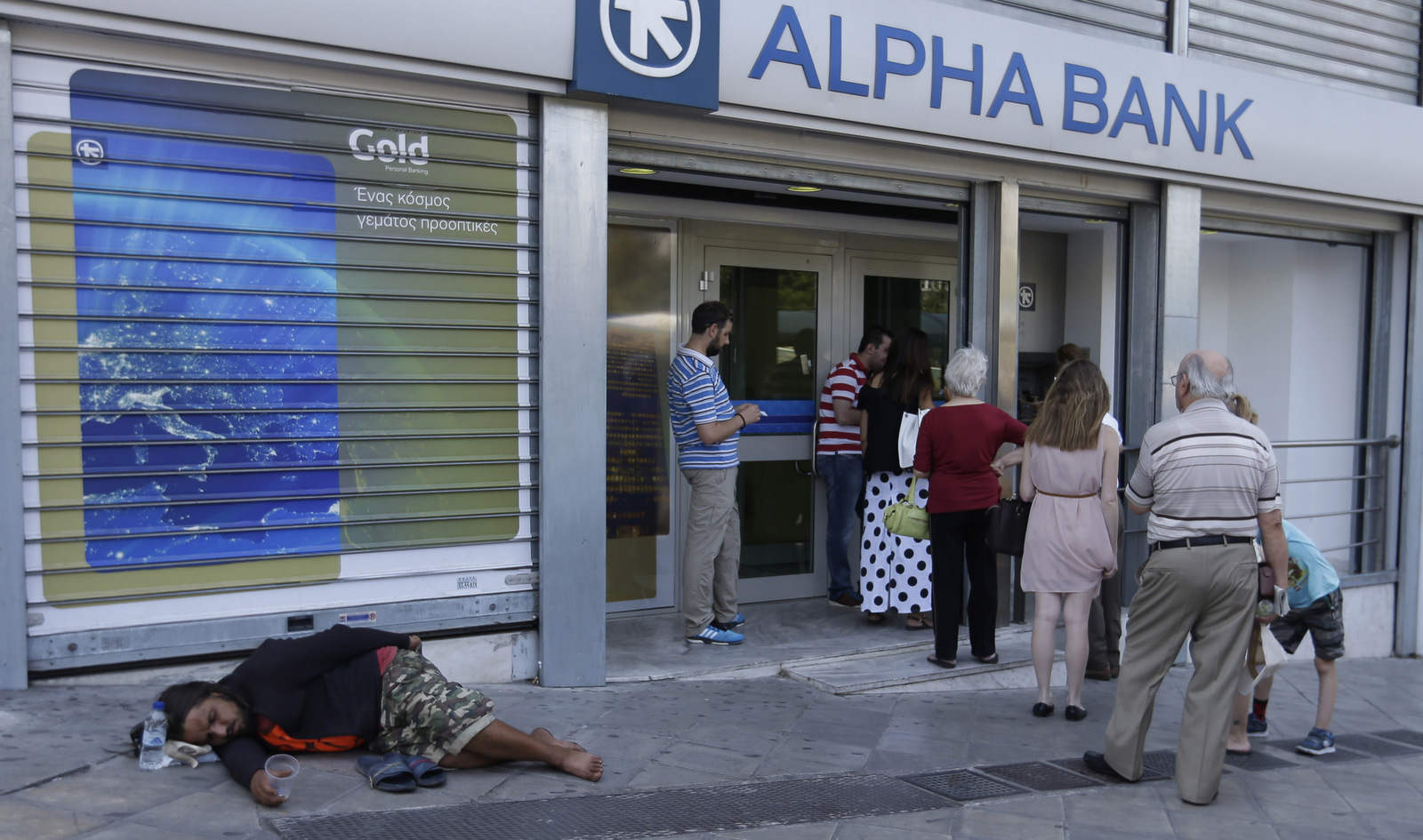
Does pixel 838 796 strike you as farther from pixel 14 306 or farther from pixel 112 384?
pixel 14 306

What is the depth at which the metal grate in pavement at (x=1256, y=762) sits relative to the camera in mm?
4977

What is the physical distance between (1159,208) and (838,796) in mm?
4993

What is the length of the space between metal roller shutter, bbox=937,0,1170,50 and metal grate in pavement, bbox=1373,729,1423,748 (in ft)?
14.2

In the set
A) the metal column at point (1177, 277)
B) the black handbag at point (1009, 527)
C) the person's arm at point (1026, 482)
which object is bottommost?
the black handbag at point (1009, 527)

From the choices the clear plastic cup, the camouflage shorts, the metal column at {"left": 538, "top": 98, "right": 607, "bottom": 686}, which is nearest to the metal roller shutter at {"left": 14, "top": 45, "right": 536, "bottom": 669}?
the metal column at {"left": 538, "top": 98, "right": 607, "bottom": 686}

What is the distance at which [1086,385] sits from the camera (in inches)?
208

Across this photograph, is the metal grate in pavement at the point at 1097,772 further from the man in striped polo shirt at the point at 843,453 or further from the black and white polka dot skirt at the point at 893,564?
the man in striped polo shirt at the point at 843,453

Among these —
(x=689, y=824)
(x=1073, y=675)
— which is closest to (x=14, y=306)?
(x=689, y=824)

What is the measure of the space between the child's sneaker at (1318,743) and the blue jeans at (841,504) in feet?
9.61

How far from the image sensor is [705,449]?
6.26m

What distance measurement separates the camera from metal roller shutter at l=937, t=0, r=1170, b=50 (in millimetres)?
6727

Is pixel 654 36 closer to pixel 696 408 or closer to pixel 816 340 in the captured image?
pixel 696 408

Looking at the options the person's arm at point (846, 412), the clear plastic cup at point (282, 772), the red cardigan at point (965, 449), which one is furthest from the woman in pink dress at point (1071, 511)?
the clear plastic cup at point (282, 772)

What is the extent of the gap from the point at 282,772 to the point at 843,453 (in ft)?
14.9
